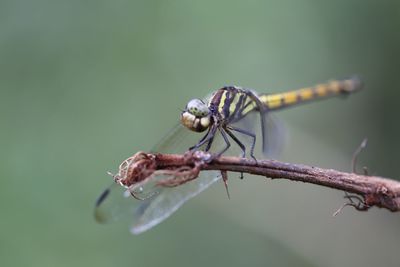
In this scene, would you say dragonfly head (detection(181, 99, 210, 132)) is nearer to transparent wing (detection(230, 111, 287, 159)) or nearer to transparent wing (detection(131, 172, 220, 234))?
transparent wing (detection(131, 172, 220, 234))

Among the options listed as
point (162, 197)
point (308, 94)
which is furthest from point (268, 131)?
point (162, 197)

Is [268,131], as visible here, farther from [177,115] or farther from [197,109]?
[177,115]

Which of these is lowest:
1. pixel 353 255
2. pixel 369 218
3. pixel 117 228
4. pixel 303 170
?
pixel 117 228

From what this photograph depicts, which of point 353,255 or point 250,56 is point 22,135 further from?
point 353,255

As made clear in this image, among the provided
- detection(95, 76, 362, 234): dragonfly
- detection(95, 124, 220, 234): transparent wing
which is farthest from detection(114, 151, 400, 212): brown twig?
detection(95, 124, 220, 234): transparent wing

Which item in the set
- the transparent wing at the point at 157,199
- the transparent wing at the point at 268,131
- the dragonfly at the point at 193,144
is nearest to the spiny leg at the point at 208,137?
the dragonfly at the point at 193,144

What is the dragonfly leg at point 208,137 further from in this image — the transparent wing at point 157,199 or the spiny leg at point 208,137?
the transparent wing at point 157,199

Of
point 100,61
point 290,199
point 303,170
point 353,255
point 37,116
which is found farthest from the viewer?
point 100,61

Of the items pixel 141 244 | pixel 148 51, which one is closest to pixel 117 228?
pixel 141 244
